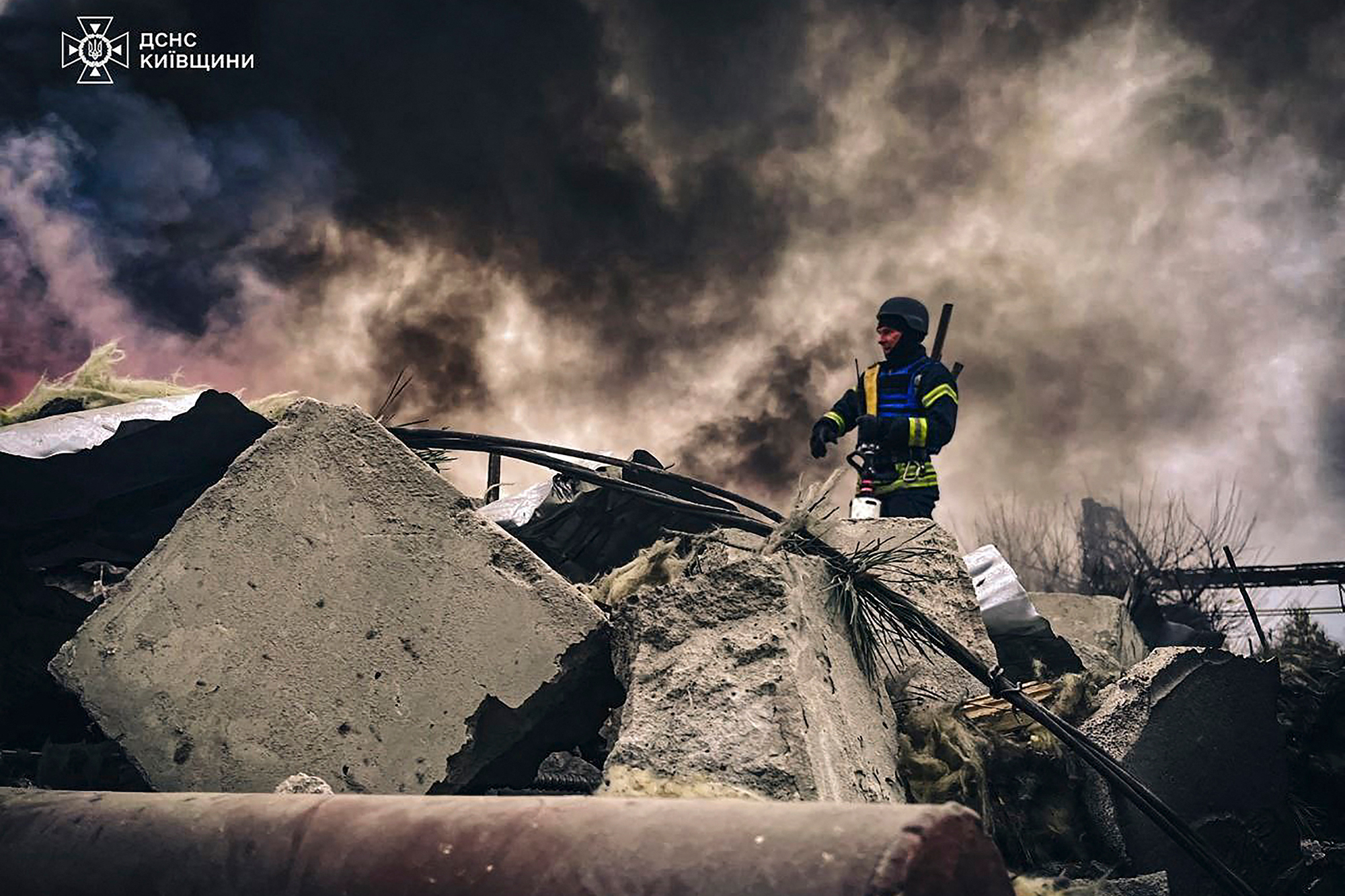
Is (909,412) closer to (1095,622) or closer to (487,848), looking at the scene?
(1095,622)

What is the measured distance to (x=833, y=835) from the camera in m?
0.98

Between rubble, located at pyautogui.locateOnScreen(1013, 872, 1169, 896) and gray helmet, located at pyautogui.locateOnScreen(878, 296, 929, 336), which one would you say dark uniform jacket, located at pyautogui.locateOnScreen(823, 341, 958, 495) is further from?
rubble, located at pyautogui.locateOnScreen(1013, 872, 1169, 896)

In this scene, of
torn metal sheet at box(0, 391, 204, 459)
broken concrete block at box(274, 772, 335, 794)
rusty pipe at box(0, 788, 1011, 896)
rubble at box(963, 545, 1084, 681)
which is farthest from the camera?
rubble at box(963, 545, 1084, 681)

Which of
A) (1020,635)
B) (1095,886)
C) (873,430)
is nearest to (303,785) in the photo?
(1095,886)

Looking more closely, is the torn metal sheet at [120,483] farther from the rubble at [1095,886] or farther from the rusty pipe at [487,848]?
the rubble at [1095,886]

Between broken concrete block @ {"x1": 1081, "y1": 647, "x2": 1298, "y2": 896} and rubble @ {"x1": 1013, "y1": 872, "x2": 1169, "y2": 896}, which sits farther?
broken concrete block @ {"x1": 1081, "y1": 647, "x2": 1298, "y2": 896}

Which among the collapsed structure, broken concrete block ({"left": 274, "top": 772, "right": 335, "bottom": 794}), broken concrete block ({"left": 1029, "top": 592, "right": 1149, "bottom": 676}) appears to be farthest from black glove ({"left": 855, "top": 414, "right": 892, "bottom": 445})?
broken concrete block ({"left": 274, "top": 772, "right": 335, "bottom": 794})

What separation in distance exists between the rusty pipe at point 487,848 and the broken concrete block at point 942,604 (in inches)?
78.0

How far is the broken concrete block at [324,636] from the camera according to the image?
2359 millimetres

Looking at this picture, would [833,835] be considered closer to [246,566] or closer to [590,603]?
[590,603]

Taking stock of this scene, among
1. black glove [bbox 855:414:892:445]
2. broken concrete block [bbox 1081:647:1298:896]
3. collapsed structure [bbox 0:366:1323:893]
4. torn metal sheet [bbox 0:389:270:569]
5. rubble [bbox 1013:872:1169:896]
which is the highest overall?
black glove [bbox 855:414:892:445]

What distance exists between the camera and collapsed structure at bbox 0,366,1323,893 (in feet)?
7.47

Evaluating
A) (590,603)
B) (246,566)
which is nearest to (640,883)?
(590,603)

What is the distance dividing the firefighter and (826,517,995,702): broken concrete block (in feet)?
6.00
